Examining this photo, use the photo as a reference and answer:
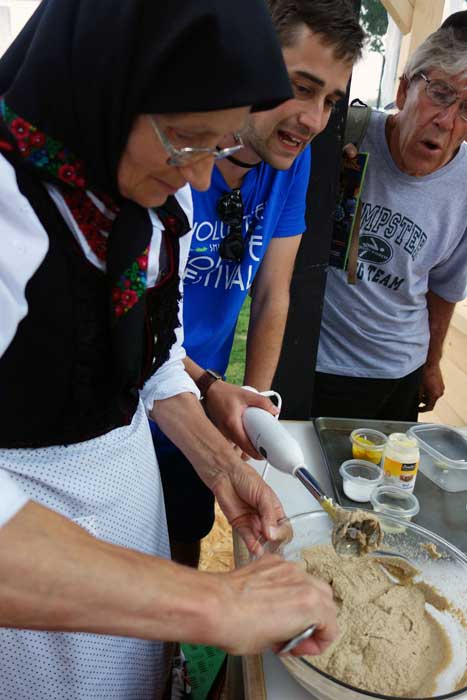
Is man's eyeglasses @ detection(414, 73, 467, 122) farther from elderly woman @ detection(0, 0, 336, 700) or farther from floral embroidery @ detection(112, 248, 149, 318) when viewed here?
floral embroidery @ detection(112, 248, 149, 318)

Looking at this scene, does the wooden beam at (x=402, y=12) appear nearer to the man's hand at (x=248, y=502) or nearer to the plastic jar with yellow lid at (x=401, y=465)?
the plastic jar with yellow lid at (x=401, y=465)

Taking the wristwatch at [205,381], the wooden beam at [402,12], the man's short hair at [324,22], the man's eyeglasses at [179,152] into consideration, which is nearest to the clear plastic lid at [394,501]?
the wristwatch at [205,381]

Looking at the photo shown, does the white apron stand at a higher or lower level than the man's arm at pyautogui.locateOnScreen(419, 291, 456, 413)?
higher

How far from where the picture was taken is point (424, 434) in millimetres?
1521

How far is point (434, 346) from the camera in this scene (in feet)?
7.53

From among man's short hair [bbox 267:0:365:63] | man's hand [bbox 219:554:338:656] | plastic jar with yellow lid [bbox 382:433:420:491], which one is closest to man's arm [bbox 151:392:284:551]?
man's hand [bbox 219:554:338:656]

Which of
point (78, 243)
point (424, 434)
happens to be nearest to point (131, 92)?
point (78, 243)

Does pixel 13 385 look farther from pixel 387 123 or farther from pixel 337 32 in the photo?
pixel 387 123

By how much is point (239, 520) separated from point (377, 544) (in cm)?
26

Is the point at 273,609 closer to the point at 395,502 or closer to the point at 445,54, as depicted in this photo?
the point at 395,502

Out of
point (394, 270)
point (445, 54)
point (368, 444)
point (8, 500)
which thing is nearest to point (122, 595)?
point (8, 500)

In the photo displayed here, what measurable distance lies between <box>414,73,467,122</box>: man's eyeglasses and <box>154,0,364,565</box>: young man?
0.51 meters

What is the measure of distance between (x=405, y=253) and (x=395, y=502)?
103 cm

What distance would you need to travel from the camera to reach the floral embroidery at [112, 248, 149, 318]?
825 millimetres
